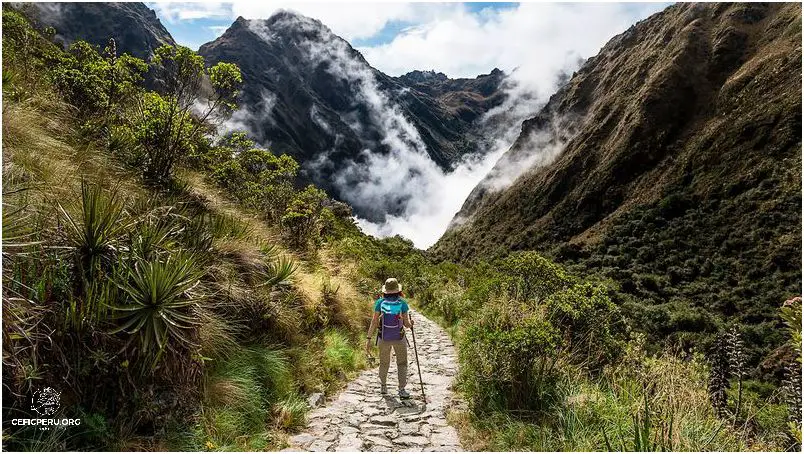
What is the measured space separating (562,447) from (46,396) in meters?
5.06

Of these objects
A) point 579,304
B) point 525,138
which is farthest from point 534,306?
point 525,138

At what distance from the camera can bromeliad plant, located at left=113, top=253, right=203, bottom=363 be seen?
4227 mm

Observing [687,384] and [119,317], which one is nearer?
[119,317]

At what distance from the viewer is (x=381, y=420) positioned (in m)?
6.29

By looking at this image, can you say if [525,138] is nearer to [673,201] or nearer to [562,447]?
[673,201]

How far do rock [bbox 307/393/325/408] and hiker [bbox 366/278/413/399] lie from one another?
117 centimetres

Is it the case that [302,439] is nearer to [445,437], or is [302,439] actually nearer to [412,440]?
[412,440]

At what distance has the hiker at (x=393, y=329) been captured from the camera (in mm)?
7383

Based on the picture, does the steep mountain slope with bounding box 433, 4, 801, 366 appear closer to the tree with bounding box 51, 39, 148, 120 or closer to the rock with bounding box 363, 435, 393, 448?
the rock with bounding box 363, 435, 393, 448

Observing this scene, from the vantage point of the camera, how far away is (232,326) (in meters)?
6.34

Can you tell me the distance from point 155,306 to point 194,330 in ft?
2.02

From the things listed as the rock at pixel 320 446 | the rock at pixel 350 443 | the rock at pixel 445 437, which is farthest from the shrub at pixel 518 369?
the rock at pixel 320 446

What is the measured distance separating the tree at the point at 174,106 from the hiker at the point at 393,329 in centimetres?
513

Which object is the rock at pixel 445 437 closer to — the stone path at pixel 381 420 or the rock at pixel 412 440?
the stone path at pixel 381 420
